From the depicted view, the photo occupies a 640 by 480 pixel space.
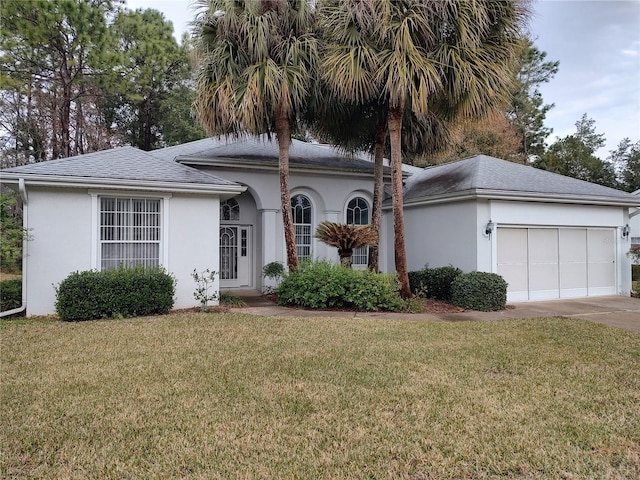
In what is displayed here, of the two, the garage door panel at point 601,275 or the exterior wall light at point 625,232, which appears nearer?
the garage door panel at point 601,275

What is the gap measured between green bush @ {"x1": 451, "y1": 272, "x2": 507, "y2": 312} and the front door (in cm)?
737

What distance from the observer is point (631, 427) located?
395cm

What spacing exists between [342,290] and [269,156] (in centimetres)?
622

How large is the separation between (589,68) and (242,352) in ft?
61.9

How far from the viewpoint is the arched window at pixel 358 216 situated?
15398mm

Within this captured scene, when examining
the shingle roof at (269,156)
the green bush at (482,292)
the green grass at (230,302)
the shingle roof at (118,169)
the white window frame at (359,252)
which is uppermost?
the shingle roof at (269,156)

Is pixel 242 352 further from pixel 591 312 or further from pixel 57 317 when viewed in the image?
pixel 591 312

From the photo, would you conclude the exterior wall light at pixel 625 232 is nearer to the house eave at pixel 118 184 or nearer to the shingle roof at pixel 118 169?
the house eave at pixel 118 184

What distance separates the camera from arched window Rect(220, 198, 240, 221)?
1456 cm

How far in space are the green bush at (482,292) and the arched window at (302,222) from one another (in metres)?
5.64

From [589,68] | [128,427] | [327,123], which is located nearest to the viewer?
[128,427]

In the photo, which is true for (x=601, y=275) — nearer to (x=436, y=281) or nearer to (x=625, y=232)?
(x=625, y=232)

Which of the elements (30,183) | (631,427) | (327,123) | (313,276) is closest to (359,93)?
(327,123)

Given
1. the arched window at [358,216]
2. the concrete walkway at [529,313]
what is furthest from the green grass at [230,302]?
the arched window at [358,216]
